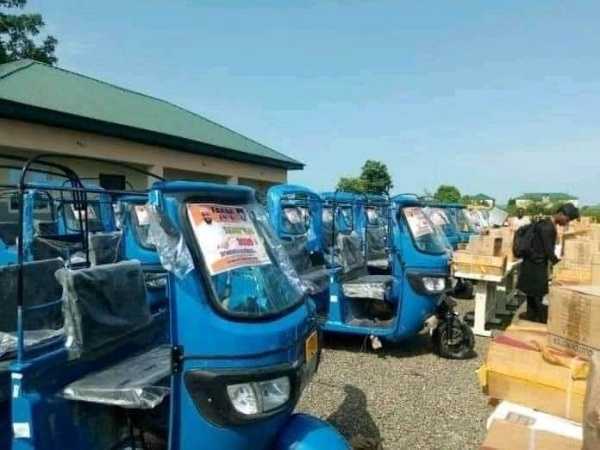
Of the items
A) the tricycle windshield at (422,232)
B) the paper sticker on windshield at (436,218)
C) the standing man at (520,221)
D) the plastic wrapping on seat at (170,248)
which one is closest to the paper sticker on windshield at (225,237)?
the plastic wrapping on seat at (170,248)

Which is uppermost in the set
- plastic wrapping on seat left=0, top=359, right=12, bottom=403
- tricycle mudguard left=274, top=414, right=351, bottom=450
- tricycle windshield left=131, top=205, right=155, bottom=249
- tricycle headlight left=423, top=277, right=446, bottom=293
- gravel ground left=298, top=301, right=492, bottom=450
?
tricycle windshield left=131, top=205, right=155, bottom=249

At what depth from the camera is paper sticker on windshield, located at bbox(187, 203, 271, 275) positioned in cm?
237

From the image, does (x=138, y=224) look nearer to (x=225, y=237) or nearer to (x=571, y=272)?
(x=225, y=237)

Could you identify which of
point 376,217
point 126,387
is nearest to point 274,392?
point 126,387

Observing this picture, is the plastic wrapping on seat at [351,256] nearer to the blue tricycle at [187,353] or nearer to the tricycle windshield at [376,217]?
the tricycle windshield at [376,217]

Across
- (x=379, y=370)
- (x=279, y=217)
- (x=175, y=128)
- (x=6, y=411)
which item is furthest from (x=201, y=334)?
(x=175, y=128)

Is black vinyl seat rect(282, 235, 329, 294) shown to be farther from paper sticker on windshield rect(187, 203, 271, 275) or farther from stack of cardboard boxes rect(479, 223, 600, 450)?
paper sticker on windshield rect(187, 203, 271, 275)

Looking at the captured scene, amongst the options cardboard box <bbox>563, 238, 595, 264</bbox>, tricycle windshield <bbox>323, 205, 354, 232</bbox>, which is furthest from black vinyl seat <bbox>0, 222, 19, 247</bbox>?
cardboard box <bbox>563, 238, 595, 264</bbox>

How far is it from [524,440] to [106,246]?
4.96m

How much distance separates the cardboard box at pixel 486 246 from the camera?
7.76 metres

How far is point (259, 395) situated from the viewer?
235cm

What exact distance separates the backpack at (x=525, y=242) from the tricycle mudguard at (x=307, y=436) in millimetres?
5926

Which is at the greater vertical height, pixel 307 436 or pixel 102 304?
pixel 102 304

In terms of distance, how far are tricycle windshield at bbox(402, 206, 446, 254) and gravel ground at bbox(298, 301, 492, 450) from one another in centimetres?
130
